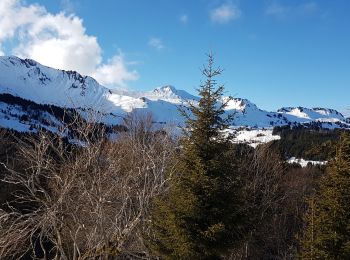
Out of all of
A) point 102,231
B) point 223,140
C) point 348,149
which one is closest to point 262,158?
point 348,149

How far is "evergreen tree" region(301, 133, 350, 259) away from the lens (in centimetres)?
1616

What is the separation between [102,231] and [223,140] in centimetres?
565

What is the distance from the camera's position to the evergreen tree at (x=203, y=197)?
14.4 metres

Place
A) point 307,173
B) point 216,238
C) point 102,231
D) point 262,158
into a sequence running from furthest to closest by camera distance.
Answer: point 307,173 < point 262,158 < point 216,238 < point 102,231

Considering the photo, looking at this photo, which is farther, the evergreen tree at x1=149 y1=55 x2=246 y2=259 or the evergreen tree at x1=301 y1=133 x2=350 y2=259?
the evergreen tree at x1=301 y1=133 x2=350 y2=259

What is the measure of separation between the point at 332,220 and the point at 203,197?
5.11 meters

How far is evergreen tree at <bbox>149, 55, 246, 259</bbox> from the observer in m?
14.4

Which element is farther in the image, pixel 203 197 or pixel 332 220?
pixel 332 220

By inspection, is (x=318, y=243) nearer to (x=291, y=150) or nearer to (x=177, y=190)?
(x=177, y=190)

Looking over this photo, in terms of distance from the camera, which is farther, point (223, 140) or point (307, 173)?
point (307, 173)

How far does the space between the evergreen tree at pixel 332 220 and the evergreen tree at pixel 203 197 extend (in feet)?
10.1

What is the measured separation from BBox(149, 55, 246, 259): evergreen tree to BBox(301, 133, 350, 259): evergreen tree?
3073 mm

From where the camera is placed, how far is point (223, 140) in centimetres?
1563

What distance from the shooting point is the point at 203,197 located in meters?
14.7
